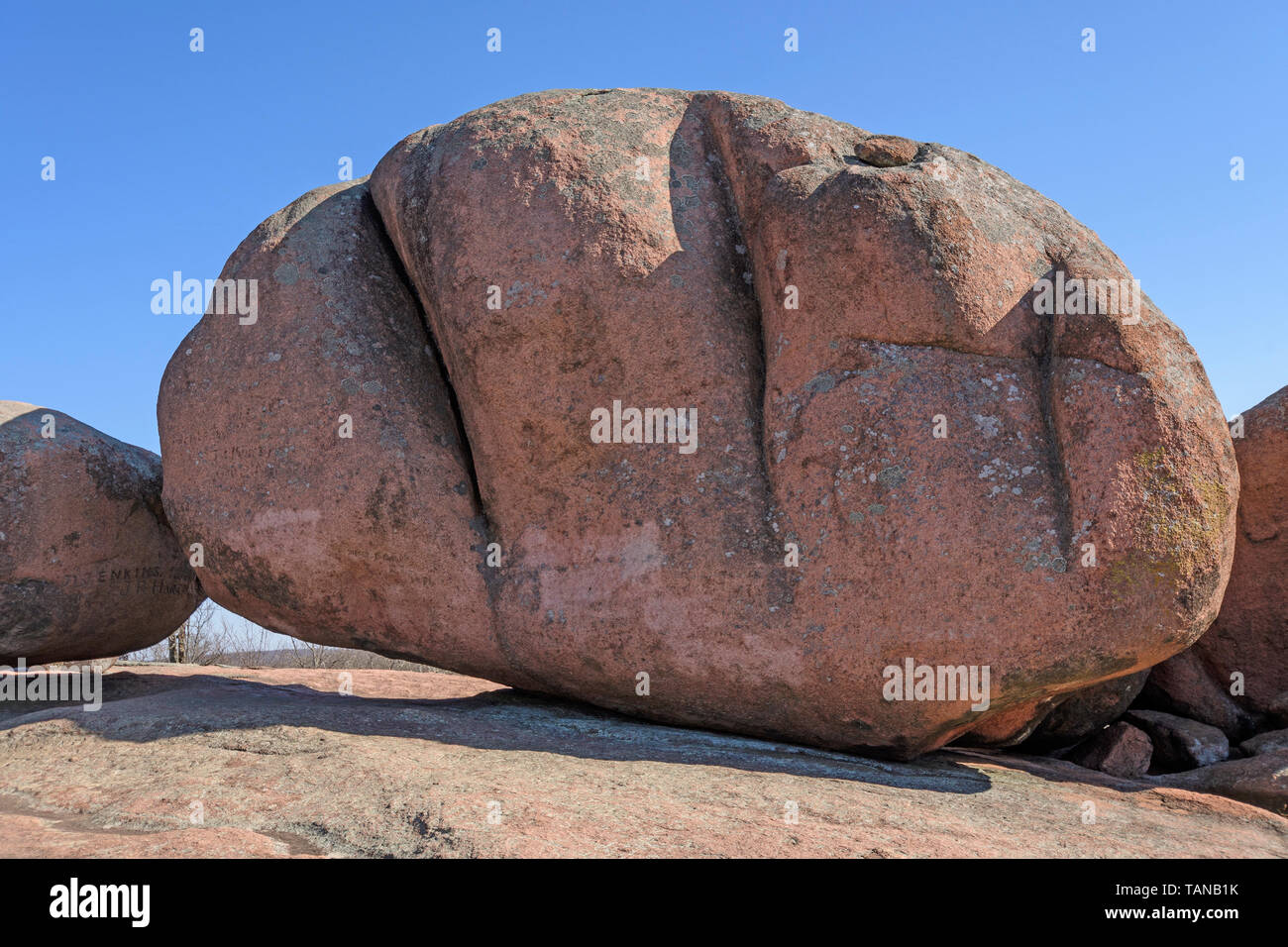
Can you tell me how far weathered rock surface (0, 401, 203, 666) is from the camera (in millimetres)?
6109

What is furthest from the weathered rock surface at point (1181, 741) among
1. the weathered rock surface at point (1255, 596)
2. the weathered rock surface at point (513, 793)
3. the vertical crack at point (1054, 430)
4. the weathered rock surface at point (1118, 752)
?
the vertical crack at point (1054, 430)

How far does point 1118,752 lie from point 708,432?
3102mm

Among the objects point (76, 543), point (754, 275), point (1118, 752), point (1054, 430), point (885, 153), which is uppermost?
point (885, 153)

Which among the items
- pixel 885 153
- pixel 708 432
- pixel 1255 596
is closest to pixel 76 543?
pixel 708 432

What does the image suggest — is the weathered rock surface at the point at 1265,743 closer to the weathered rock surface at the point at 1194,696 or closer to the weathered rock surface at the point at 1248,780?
the weathered rock surface at the point at 1194,696

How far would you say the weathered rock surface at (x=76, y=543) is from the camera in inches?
241

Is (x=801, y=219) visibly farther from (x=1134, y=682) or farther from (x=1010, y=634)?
(x=1134, y=682)

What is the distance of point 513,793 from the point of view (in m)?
3.68

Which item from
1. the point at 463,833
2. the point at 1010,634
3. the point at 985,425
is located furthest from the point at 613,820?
the point at 985,425

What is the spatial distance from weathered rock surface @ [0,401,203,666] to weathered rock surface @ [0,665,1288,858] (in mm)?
1367

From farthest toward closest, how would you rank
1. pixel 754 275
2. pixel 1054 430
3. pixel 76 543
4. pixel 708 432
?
1. pixel 76 543
2. pixel 754 275
3. pixel 708 432
4. pixel 1054 430

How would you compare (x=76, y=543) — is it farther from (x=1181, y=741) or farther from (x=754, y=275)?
(x=1181, y=741)

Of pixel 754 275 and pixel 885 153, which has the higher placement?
pixel 885 153

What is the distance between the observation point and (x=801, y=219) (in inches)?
203
